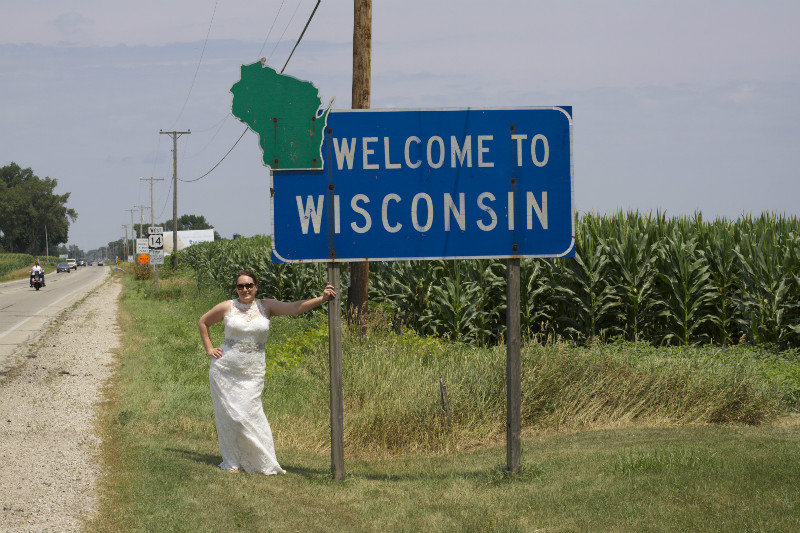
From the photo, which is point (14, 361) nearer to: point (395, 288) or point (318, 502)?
point (395, 288)

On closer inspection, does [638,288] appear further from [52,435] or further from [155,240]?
[155,240]

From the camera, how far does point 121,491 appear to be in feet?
19.9

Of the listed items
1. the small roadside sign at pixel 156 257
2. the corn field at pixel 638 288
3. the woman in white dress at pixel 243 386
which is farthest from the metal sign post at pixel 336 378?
the small roadside sign at pixel 156 257

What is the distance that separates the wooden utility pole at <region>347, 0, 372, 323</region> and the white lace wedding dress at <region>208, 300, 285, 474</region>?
6796mm

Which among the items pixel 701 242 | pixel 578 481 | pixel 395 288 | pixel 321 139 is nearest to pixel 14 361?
pixel 395 288

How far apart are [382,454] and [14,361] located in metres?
9.29

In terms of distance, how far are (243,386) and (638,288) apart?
34.0 ft

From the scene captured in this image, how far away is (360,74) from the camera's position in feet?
45.4

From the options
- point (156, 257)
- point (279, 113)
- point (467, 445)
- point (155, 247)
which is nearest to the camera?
point (279, 113)

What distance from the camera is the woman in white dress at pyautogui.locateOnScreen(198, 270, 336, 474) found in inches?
267

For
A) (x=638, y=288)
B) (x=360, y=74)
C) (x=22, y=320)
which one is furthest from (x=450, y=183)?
(x=22, y=320)

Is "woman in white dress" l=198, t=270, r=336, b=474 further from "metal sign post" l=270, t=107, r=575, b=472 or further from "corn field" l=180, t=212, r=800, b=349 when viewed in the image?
"corn field" l=180, t=212, r=800, b=349

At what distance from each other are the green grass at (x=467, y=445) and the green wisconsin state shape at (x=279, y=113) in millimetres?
2728

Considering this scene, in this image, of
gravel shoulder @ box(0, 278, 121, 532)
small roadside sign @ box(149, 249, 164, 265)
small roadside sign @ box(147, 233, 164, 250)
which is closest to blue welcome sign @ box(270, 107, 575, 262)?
gravel shoulder @ box(0, 278, 121, 532)
